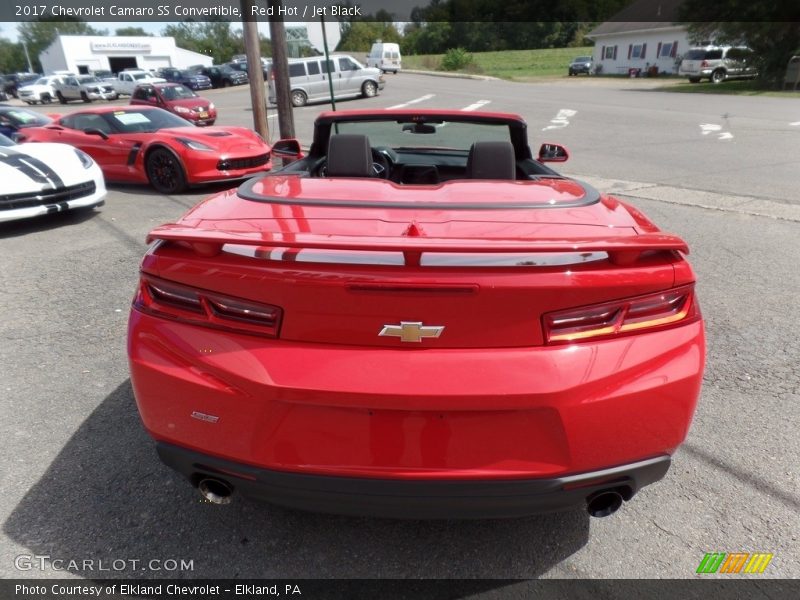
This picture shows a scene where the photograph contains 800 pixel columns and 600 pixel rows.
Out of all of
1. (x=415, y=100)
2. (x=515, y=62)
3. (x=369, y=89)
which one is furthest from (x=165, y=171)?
(x=515, y=62)

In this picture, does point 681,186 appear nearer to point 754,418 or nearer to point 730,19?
point 754,418

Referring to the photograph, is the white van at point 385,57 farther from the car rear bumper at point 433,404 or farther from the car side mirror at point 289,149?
the car rear bumper at point 433,404

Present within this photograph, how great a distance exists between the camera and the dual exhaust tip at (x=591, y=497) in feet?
5.58

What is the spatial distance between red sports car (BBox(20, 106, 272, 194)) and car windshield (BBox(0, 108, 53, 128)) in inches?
26.5

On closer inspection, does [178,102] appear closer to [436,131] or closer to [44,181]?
[44,181]

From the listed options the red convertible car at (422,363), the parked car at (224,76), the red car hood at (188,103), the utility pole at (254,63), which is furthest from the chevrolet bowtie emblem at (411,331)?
the parked car at (224,76)

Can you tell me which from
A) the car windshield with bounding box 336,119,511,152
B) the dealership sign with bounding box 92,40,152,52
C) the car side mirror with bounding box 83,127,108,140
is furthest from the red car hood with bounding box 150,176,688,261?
the dealership sign with bounding box 92,40,152,52

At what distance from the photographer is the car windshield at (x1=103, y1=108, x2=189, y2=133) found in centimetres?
880

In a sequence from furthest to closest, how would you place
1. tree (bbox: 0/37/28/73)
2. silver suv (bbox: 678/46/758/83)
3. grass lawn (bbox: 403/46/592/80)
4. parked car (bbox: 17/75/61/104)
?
tree (bbox: 0/37/28/73)
grass lawn (bbox: 403/46/592/80)
parked car (bbox: 17/75/61/104)
silver suv (bbox: 678/46/758/83)

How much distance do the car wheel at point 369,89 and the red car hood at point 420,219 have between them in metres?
25.3

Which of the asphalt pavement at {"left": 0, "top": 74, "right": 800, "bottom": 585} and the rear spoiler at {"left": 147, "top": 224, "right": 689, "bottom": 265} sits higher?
the rear spoiler at {"left": 147, "top": 224, "right": 689, "bottom": 265}

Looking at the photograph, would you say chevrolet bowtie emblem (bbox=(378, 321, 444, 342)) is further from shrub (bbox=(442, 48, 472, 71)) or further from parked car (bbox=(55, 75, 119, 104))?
shrub (bbox=(442, 48, 472, 71))

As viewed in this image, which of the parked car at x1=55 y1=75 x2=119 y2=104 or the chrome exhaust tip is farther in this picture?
the parked car at x1=55 y1=75 x2=119 y2=104

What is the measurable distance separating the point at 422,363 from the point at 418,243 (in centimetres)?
33
